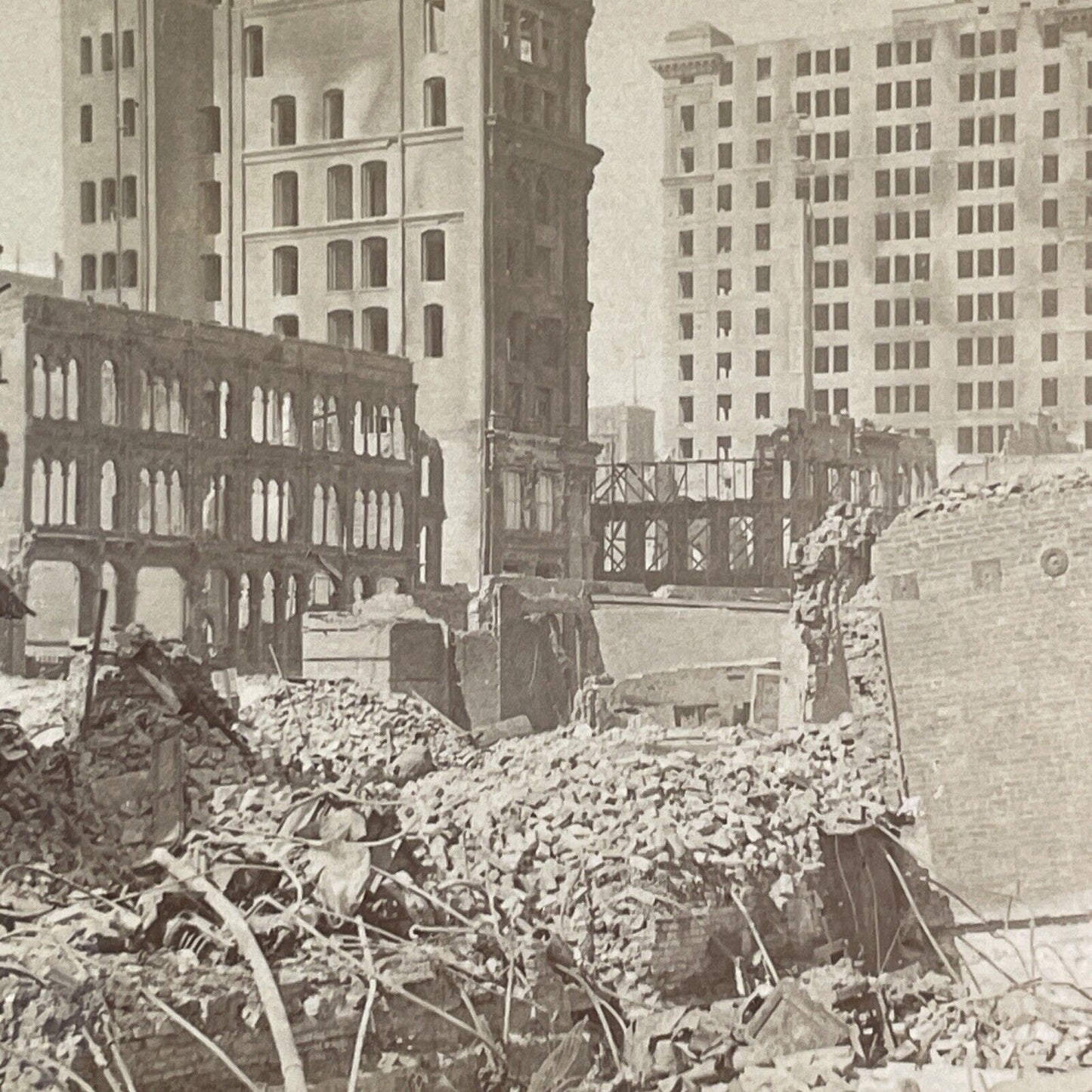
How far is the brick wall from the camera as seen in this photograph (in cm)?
1179

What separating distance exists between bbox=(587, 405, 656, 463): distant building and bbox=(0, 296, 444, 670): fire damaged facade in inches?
105

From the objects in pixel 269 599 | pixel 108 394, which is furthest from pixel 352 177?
pixel 269 599

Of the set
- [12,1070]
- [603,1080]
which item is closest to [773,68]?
[603,1080]

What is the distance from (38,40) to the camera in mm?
13305

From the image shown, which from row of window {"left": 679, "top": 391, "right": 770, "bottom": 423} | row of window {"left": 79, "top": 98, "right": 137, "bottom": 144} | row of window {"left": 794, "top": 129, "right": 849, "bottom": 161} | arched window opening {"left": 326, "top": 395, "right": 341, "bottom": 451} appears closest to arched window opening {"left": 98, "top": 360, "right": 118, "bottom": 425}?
row of window {"left": 79, "top": 98, "right": 137, "bottom": 144}

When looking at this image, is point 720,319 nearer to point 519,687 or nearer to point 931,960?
point 519,687

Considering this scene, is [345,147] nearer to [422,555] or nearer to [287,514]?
[287,514]

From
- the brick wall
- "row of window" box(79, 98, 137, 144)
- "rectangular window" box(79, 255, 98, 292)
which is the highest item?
"row of window" box(79, 98, 137, 144)

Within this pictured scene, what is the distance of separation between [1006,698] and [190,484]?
248 inches

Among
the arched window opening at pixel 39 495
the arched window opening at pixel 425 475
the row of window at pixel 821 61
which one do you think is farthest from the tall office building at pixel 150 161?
the row of window at pixel 821 61

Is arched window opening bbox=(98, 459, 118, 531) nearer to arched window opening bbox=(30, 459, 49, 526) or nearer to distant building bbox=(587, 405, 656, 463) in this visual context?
arched window opening bbox=(30, 459, 49, 526)

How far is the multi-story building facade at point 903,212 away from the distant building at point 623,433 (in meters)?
0.78

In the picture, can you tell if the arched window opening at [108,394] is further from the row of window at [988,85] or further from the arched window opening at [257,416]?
the row of window at [988,85]

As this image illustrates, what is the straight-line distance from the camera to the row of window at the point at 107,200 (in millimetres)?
14156
